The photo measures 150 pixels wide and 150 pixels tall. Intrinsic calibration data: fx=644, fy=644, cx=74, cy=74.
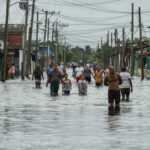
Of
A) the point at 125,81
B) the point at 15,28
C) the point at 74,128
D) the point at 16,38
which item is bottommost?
the point at 74,128

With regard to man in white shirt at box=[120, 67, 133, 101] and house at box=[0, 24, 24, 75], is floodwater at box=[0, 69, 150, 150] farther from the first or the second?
house at box=[0, 24, 24, 75]

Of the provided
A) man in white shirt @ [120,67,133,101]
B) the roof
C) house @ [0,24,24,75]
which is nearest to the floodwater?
man in white shirt @ [120,67,133,101]

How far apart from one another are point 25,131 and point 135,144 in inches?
133

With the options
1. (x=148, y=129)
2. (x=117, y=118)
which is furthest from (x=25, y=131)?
(x=117, y=118)

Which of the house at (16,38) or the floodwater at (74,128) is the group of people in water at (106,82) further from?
the house at (16,38)

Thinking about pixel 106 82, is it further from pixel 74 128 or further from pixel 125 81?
pixel 74 128

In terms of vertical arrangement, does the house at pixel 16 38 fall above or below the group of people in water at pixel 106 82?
above

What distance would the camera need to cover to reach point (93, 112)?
20688 millimetres

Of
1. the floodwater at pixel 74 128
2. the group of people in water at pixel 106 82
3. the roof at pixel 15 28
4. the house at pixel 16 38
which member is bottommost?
the floodwater at pixel 74 128

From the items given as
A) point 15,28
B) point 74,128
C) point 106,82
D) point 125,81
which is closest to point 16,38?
point 15,28

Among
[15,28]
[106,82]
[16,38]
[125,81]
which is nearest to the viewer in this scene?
[106,82]

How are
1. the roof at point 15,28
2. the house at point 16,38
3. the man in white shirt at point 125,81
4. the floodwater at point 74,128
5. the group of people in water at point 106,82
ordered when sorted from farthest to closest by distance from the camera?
1. the roof at point 15,28
2. the house at point 16,38
3. the man in white shirt at point 125,81
4. the group of people in water at point 106,82
5. the floodwater at point 74,128

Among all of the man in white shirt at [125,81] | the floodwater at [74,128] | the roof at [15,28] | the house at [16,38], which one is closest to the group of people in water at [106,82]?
the man in white shirt at [125,81]

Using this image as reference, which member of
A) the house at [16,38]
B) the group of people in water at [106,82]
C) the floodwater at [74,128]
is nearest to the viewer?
the floodwater at [74,128]
